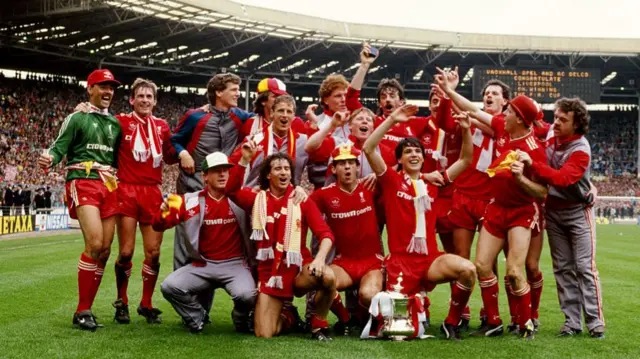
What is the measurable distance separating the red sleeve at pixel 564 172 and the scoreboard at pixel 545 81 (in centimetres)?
3701

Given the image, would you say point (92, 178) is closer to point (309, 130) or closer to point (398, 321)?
point (309, 130)

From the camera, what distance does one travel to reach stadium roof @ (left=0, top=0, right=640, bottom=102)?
1271 inches

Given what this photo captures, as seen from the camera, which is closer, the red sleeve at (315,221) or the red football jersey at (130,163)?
the red sleeve at (315,221)

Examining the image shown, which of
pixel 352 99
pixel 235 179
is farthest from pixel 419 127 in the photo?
pixel 235 179

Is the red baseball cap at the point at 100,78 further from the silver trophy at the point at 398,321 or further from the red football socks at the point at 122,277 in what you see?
the silver trophy at the point at 398,321

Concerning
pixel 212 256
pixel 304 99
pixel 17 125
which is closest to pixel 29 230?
pixel 17 125

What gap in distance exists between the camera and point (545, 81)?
142 feet

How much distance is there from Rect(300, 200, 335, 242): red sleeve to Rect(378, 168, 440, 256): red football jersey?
0.61 m

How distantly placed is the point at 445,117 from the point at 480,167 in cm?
61

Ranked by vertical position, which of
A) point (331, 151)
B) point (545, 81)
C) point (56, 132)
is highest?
point (545, 81)

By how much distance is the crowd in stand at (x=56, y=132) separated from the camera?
3089 centimetres

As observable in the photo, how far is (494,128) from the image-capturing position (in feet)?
23.1

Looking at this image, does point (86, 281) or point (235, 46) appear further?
point (235, 46)

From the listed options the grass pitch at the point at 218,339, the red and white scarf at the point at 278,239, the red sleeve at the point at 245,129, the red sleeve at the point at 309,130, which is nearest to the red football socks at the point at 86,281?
the grass pitch at the point at 218,339
